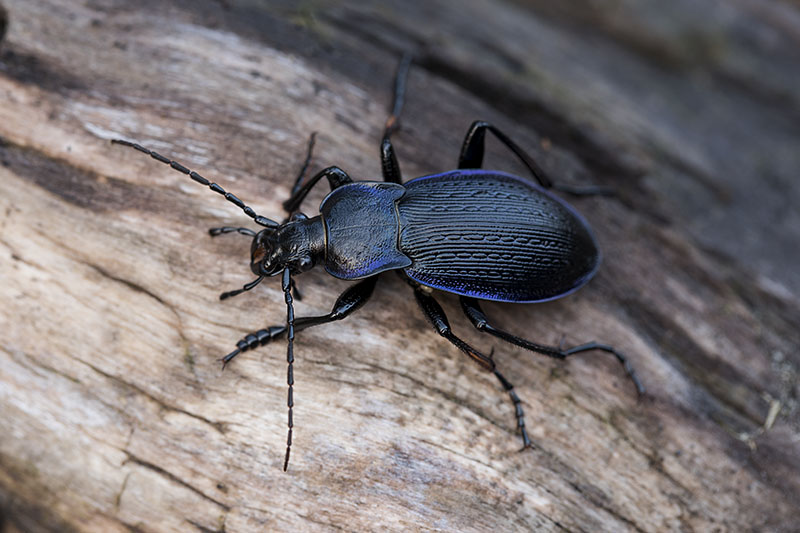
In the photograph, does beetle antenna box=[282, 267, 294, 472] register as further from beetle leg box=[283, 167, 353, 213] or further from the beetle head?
beetle leg box=[283, 167, 353, 213]

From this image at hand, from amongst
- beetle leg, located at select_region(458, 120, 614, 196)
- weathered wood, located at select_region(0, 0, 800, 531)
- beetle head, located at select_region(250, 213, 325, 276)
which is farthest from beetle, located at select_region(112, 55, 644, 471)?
beetle leg, located at select_region(458, 120, 614, 196)

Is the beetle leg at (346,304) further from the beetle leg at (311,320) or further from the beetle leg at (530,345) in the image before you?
the beetle leg at (530,345)

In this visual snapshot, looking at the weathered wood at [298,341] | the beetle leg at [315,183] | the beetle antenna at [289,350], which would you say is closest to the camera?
the beetle antenna at [289,350]

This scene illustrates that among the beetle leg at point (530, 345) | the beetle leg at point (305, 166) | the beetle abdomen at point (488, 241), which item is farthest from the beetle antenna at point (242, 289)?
the beetle leg at point (530, 345)

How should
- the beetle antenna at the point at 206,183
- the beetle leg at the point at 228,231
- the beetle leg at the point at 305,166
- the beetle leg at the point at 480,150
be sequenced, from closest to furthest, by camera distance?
the beetle antenna at the point at 206,183
the beetle leg at the point at 228,231
the beetle leg at the point at 305,166
the beetle leg at the point at 480,150

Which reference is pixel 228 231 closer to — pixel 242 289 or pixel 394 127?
pixel 242 289

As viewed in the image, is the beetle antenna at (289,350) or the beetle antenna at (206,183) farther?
the beetle antenna at (206,183)

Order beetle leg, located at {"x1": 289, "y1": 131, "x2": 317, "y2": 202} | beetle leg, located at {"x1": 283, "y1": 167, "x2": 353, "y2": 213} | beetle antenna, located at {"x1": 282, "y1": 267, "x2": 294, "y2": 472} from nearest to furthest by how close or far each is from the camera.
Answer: beetle antenna, located at {"x1": 282, "y1": 267, "x2": 294, "y2": 472} < beetle leg, located at {"x1": 283, "y1": 167, "x2": 353, "y2": 213} < beetle leg, located at {"x1": 289, "y1": 131, "x2": 317, "y2": 202}

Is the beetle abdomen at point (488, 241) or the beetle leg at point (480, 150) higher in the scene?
the beetle leg at point (480, 150)

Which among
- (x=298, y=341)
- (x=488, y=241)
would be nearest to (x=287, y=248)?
(x=298, y=341)
